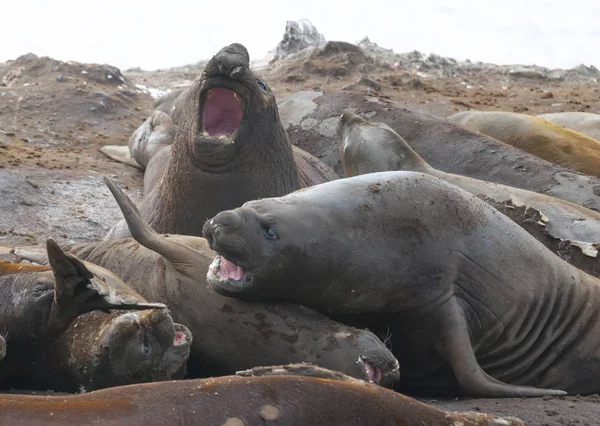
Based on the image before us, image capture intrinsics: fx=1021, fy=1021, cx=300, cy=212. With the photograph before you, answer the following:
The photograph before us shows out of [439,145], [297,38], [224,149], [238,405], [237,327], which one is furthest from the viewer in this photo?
[297,38]

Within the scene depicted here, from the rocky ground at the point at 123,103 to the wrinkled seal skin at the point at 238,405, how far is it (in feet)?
3.00

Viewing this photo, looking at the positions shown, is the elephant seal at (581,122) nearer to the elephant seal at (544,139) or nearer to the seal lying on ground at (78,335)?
the elephant seal at (544,139)

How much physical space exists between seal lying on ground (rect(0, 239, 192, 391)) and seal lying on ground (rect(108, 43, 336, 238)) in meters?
2.02

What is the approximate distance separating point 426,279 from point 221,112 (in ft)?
7.04

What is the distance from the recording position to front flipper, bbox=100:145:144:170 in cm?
905

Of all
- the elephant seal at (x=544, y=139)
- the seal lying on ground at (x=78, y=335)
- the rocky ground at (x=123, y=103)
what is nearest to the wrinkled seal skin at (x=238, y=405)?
the seal lying on ground at (x=78, y=335)

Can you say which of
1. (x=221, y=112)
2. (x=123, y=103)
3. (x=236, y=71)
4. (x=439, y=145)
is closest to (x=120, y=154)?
(x=123, y=103)

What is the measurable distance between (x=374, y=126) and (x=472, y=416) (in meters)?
4.07

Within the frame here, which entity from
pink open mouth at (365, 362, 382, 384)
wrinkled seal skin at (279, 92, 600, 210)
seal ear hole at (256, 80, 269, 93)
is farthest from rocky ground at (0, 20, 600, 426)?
seal ear hole at (256, 80, 269, 93)

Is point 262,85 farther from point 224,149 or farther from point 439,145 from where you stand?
point 439,145

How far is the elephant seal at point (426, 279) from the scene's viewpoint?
4.05 meters

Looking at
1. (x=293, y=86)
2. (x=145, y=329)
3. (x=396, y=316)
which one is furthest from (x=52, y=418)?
(x=293, y=86)

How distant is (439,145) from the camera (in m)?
7.88

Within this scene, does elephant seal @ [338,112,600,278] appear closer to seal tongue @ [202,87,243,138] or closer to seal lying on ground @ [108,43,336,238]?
seal lying on ground @ [108,43,336,238]
